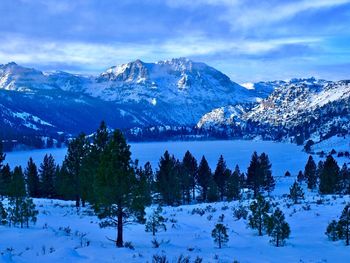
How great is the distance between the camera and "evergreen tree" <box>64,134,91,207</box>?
56.5 meters

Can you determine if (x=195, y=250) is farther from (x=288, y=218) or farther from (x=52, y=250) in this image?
(x=288, y=218)

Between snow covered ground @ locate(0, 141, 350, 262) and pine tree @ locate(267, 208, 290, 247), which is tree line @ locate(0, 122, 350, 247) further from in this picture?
pine tree @ locate(267, 208, 290, 247)

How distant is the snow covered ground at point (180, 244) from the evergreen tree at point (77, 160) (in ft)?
70.5

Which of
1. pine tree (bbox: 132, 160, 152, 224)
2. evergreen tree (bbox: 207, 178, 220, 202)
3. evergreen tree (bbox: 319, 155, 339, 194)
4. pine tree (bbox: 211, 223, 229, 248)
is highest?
pine tree (bbox: 132, 160, 152, 224)

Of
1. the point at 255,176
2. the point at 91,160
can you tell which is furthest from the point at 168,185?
the point at 91,160

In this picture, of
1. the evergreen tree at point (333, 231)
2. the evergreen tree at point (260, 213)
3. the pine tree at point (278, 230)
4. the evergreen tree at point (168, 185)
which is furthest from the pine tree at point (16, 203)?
the evergreen tree at point (168, 185)

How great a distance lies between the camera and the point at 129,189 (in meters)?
25.5

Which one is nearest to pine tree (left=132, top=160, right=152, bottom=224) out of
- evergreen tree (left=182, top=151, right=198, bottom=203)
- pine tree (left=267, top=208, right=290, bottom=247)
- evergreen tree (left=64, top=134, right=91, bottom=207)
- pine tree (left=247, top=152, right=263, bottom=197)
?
pine tree (left=267, top=208, right=290, bottom=247)

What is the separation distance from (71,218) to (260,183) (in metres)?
59.8

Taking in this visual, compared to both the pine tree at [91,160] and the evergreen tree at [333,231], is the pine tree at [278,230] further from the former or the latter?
the pine tree at [91,160]

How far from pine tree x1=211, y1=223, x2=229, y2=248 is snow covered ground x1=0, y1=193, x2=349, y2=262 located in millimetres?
425

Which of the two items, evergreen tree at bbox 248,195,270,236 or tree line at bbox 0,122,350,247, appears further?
evergreen tree at bbox 248,195,270,236

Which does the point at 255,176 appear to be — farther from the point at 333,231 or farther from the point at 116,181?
the point at 116,181

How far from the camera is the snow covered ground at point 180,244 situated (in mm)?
20625
